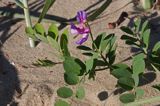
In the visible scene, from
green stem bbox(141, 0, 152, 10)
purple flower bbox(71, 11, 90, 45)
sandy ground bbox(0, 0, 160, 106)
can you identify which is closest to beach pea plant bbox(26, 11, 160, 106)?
purple flower bbox(71, 11, 90, 45)

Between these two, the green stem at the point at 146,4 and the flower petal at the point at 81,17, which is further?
the green stem at the point at 146,4

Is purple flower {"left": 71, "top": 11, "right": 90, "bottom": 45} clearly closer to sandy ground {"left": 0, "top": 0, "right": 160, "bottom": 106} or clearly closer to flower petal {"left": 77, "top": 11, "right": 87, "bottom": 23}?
flower petal {"left": 77, "top": 11, "right": 87, "bottom": 23}

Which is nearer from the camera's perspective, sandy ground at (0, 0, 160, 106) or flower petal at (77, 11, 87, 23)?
flower petal at (77, 11, 87, 23)

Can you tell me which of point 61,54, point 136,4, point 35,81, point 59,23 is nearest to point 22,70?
point 35,81

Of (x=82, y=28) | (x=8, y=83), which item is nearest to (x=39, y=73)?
(x=8, y=83)

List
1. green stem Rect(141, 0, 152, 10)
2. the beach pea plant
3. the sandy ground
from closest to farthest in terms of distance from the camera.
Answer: the beach pea plant, the sandy ground, green stem Rect(141, 0, 152, 10)

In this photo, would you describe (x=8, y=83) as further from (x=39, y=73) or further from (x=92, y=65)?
(x=92, y=65)

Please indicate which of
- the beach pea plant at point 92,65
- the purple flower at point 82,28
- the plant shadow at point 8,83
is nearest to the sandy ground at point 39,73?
the plant shadow at point 8,83

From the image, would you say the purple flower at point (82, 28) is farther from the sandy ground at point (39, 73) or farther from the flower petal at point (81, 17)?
the sandy ground at point (39, 73)
